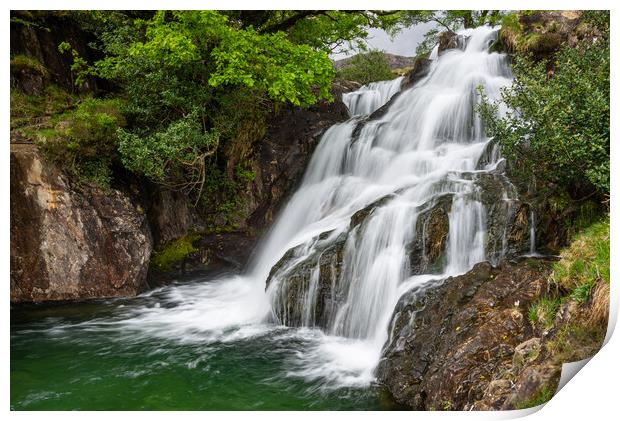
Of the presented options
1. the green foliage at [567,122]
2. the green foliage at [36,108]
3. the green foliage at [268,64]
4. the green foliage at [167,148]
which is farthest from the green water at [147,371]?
the green foliage at [268,64]

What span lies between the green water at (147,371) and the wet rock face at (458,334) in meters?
0.47

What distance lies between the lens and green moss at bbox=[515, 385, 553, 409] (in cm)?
344

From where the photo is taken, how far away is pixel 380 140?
880cm

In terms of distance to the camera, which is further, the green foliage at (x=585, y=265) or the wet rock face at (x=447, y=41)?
the wet rock face at (x=447, y=41)

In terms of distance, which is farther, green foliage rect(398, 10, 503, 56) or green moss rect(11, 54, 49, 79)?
green foliage rect(398, 10, 503, 56)

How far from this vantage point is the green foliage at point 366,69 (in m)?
11.2

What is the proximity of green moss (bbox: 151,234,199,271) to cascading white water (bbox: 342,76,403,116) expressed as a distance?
5.21m

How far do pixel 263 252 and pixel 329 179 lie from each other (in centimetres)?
188

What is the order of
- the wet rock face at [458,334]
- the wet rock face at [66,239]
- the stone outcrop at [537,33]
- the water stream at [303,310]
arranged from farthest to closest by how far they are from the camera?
the stone outcrop at [537,33] → the wet rock face at [66,239] → the water stream at [303,310] → the wet rock face at [458,334]

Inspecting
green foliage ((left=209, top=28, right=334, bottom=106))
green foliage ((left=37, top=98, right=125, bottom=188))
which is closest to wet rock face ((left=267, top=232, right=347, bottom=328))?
green foliage ((left=209, top=28, right=334, bottom=106))

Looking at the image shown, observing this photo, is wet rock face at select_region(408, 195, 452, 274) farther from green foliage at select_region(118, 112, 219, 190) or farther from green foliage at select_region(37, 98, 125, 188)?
green foliage at select_region(37, 98, 125, 188)

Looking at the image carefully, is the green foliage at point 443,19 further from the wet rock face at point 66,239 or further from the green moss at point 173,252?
the wet rock face at point 66,239
